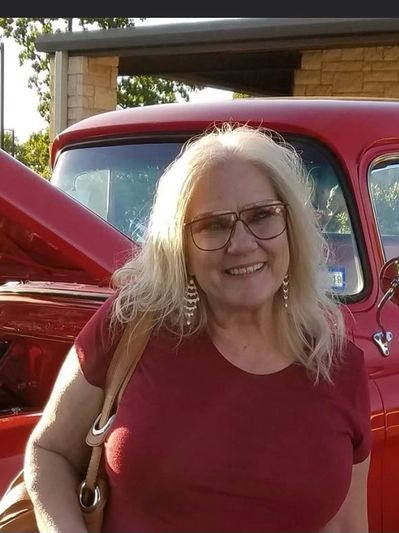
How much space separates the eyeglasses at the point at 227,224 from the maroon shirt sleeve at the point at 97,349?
0.25 meters

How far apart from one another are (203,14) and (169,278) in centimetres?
90

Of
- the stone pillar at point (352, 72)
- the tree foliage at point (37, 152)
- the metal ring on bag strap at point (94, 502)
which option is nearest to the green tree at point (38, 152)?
the tree foliage at point (37, 152)

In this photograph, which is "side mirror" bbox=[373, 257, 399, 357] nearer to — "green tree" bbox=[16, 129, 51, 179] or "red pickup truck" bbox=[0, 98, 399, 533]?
"red pickup truck" bbox=[0, 98, 399, 533]

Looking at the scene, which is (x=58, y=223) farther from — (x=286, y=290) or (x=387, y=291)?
(x=387, y=291)

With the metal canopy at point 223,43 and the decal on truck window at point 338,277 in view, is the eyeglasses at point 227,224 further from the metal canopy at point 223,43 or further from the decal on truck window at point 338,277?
the metal canopy at point 223,43

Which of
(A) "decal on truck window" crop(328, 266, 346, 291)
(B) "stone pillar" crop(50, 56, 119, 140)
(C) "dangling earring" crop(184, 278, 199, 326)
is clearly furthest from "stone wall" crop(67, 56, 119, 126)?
(C) "dangling earring" crop(184, 278, 199, 326)

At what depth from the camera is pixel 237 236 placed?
1787mm

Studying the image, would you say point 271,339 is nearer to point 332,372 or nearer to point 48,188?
point 332,372

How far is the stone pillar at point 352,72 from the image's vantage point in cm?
845

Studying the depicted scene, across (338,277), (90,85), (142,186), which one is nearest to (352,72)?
(90,85)

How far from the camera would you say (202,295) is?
1.87 metres

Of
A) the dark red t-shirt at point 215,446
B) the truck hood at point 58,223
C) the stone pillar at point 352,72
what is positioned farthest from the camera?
the stone pillar at point 352,72

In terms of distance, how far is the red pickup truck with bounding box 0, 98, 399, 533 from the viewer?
7.50ft

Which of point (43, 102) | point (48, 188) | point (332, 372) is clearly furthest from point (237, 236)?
point (43, 102)
